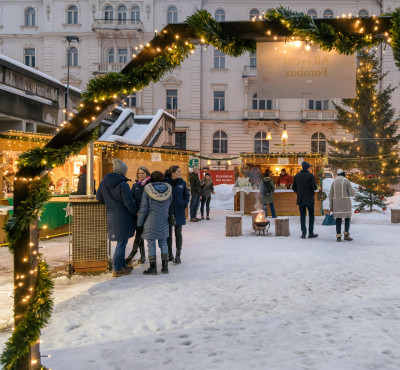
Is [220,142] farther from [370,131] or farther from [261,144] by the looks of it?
[370,131]

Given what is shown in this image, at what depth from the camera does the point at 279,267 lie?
670 cm

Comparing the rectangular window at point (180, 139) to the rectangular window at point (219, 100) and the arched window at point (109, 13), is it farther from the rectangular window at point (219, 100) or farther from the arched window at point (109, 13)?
the arched window at point (109, 13)

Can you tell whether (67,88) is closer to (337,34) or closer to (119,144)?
(119,144)

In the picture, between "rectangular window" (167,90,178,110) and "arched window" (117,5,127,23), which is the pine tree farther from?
"arched window" (117,5,127,23)

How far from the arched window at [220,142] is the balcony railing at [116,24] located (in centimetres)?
1060

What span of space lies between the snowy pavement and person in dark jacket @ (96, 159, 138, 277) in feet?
1.54

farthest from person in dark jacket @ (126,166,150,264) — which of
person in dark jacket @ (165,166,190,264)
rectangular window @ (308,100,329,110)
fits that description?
rectangular window @ (308,100,329,110)

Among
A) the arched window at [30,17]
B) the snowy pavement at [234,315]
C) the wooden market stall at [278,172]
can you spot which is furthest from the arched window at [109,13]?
the snowy pavement at [234,315]

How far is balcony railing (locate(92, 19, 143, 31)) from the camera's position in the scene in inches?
1219

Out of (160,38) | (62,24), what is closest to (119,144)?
(160,38)

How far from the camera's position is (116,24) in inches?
1225

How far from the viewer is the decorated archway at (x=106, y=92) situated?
115 inches

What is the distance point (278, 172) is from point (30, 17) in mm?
27182

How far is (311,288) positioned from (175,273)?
2.18 metres
